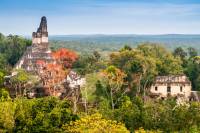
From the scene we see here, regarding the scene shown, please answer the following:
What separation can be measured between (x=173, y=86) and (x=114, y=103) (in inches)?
331

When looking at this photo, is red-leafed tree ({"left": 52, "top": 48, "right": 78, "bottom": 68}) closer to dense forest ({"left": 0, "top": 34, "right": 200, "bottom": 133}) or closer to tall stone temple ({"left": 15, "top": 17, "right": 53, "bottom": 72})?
dense forest ({"left": 0, "top": 34, "right": 200, "bottom": 133})

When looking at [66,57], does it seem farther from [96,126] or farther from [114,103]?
[96,126]

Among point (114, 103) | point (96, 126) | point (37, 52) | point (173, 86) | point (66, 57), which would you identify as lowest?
point (114, 103)

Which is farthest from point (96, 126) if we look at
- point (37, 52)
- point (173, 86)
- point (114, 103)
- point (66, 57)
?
point (66, 57)

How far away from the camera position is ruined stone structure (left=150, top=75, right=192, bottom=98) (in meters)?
56.6

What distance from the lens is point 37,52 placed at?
209 feet

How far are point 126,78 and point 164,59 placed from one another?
8.15 m

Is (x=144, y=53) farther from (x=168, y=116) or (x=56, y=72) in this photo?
(x=168, y=116)

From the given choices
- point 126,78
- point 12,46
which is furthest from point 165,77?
point 12,46

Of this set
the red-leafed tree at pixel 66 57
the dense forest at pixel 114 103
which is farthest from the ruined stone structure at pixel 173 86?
the red-leafed tree at pixel 66 57

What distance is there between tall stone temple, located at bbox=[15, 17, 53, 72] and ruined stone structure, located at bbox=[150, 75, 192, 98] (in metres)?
14.0

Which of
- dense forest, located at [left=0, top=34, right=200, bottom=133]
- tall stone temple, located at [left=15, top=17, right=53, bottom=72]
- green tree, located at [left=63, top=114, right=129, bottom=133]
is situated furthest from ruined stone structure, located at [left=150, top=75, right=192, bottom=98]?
green tree, located at [left=63, top=114, right=129, bottom=133]

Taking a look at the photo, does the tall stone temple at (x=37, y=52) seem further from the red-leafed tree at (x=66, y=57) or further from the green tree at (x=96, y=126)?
the green tree at (x=96, y=126)

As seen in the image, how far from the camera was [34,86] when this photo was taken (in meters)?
54.2
